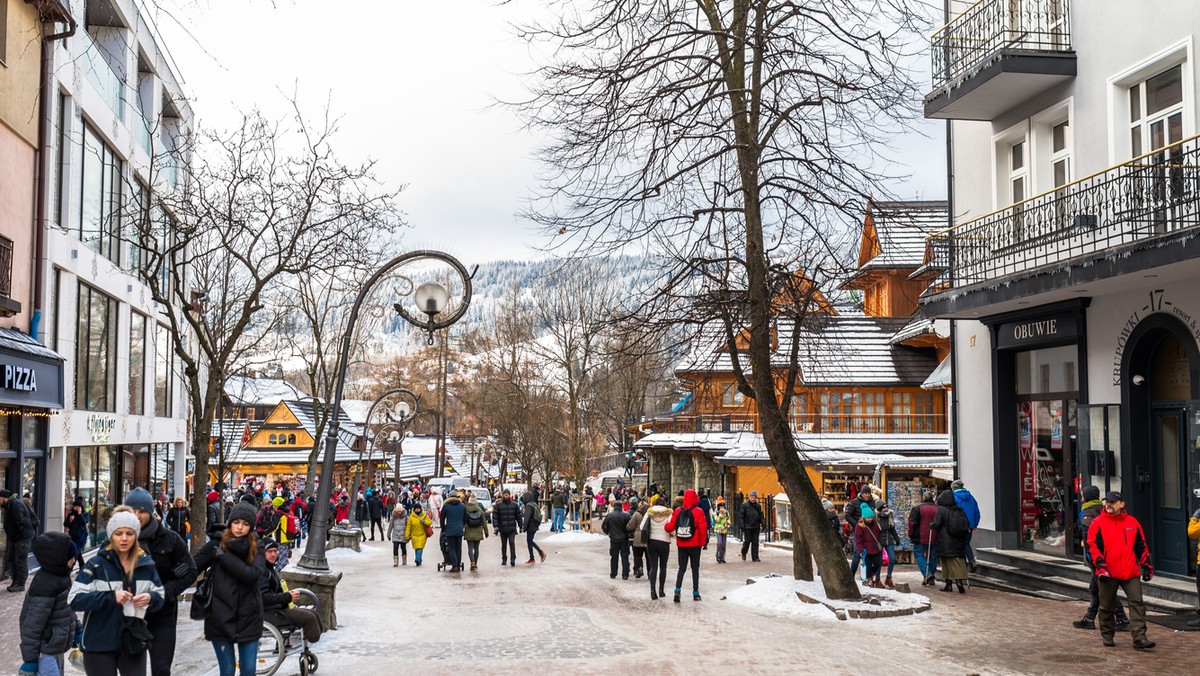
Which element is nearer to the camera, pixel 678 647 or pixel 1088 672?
pixel 1088 672

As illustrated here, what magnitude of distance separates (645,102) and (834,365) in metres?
23.5

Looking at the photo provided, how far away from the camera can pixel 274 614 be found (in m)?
10.4

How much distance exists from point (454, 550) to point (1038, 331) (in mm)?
12325

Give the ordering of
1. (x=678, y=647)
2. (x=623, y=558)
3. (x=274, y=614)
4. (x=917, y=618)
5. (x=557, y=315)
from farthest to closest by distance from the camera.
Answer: (x=557, y=315) < (x=623, y=558) < (x=917, y=618) < (x=678, y=647) < (x=274, y=614)

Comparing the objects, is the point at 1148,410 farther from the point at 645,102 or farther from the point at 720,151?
the point at 645,102

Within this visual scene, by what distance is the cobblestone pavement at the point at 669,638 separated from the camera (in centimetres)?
1127

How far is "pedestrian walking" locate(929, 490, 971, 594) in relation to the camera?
56.9 ft

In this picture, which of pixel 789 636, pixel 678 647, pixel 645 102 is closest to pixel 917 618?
pixel 789 636

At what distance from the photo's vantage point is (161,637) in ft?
27.1

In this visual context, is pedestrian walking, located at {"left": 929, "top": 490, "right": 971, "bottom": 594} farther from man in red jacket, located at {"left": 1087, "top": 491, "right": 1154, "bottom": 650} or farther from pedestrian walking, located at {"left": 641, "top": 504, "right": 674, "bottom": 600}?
man in red jacket, located at {"left": 1087, "top": 491, "right": 1154, "bottom": 650}

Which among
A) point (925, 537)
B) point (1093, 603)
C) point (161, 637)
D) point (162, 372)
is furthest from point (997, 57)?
point (162, 372)

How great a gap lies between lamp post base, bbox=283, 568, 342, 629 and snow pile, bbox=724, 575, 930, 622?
6.06m

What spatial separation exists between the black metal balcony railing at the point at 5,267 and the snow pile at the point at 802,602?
13647 mm

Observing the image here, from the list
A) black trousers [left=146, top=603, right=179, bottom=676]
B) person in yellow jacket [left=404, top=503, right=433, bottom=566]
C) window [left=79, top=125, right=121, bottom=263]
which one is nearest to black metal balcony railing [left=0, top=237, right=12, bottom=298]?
window [left=79, top=125, right=121, bottom=263]
